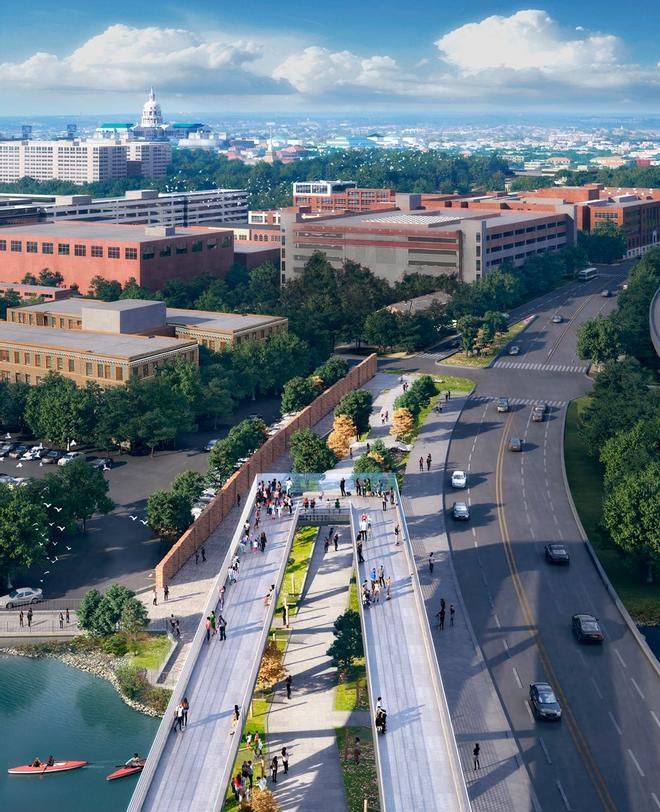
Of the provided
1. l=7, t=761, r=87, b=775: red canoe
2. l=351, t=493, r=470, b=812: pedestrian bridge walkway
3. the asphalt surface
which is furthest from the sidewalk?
l=7, t=761, r=87, b=775: red canoe

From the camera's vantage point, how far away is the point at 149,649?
206 ft

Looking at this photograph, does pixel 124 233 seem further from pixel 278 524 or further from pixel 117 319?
pixel 278 524

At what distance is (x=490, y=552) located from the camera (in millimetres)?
73000

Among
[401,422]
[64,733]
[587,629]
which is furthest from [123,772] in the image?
[401,422]

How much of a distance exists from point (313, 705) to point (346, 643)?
352 cm

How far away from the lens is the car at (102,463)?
93.2 m

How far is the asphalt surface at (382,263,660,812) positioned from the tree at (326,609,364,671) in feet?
21.5

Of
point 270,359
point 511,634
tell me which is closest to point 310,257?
point 270,359

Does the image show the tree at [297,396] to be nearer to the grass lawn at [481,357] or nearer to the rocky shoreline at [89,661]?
the grass lawn at [481,357]

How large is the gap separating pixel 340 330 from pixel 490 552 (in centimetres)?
6740

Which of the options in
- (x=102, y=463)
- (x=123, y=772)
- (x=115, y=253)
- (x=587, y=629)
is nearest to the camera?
(x=123, y=772)

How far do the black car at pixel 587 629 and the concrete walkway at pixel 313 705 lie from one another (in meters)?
12.7

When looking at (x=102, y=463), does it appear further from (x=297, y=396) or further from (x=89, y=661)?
(x=89, y=661)

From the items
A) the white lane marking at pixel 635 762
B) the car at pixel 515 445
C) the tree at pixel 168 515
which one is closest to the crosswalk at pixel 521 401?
the car at pixel 515 445
